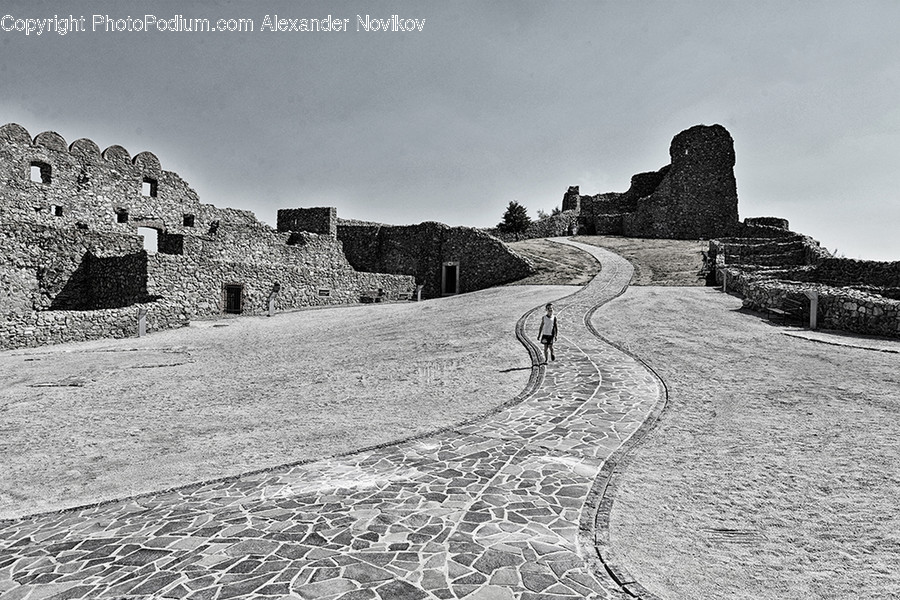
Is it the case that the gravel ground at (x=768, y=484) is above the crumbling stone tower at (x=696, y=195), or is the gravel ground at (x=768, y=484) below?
below

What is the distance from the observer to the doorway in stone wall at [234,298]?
972 inches

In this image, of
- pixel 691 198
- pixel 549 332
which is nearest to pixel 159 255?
pixel 549 332

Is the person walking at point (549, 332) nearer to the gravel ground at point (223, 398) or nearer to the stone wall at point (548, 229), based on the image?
the gravel ground at point (223, 398)

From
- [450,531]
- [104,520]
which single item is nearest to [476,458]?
[450,531]

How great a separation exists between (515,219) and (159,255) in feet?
101

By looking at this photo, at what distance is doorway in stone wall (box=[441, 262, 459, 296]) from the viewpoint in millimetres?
31427

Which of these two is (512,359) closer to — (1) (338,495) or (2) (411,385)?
(2) (411,385)

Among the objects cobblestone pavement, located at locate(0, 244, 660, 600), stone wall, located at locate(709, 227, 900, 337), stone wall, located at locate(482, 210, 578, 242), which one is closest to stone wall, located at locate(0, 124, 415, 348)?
→ cobblestone pavement, located at locate(0, 244, 660, 600)

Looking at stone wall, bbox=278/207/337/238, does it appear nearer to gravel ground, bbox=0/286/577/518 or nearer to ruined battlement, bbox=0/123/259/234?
ruined battlement, bbox=0/123/259/234

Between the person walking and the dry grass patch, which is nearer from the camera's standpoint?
the person walking

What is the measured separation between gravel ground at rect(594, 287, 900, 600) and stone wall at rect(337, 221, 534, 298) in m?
18.3

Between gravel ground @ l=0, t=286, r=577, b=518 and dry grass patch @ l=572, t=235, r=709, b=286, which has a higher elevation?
dry grass patch @ l=572, t=235, r=709, b=286

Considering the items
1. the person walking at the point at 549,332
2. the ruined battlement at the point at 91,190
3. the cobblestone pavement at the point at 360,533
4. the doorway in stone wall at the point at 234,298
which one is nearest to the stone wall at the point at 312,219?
the ruined battlement at the point at 91,190

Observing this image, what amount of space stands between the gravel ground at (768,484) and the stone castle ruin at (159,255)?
18506mm
